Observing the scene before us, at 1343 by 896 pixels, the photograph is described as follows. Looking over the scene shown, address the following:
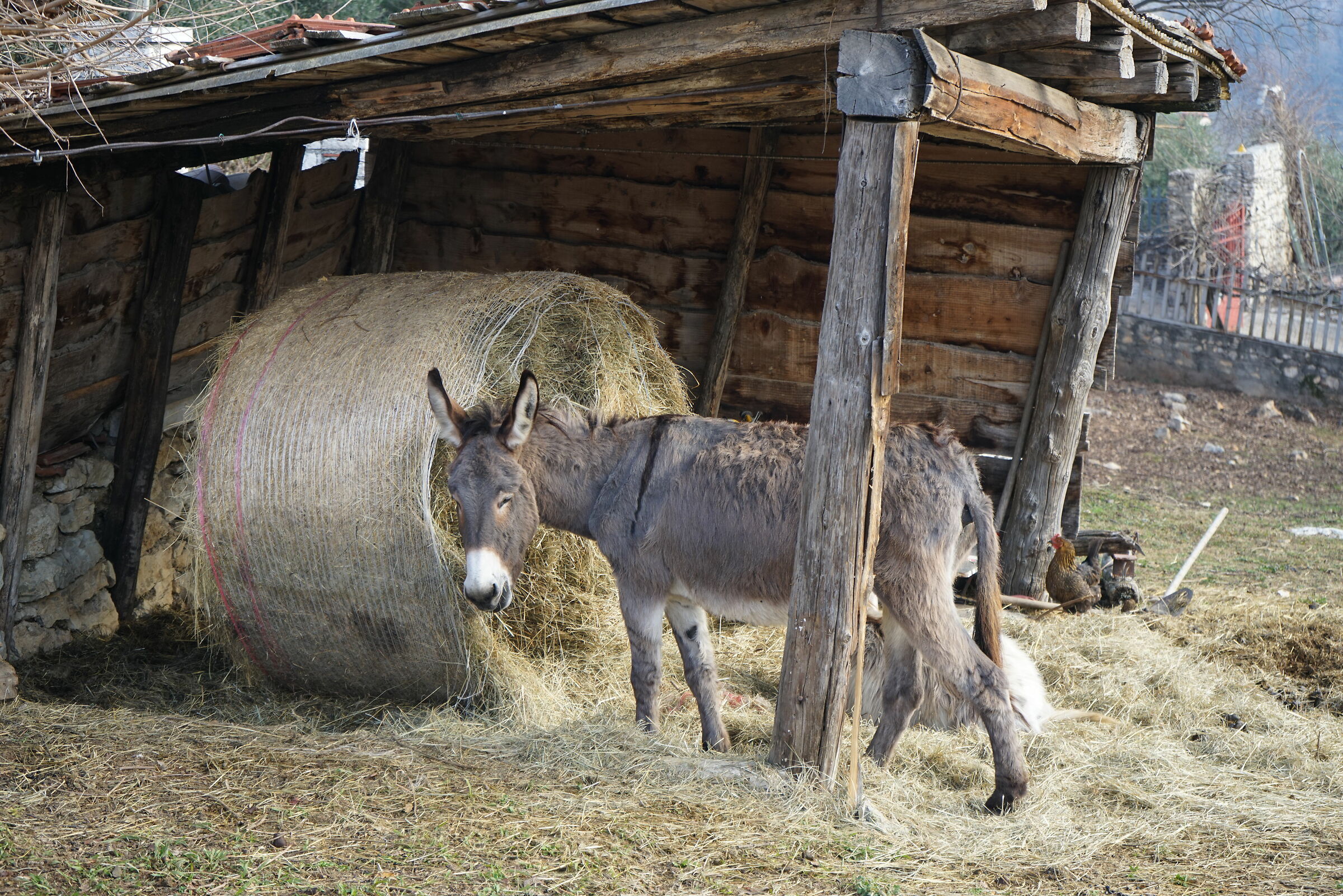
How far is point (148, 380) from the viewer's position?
6484 millimetres

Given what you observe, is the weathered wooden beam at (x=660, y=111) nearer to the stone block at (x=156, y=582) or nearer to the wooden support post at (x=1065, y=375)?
the wooden support post at (x=1065, y=375)

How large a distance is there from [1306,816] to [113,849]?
168 inches

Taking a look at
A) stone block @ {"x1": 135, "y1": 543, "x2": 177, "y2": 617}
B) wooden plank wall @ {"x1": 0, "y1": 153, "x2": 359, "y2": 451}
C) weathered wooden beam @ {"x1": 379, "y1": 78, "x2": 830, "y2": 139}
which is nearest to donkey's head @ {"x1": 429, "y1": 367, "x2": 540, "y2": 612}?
weathered wooden beam @ {"x1": 379, "y1": 78, "x2": 830, "y2": 139}

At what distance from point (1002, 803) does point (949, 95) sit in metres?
2.62

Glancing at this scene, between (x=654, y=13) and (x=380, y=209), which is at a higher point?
(x=654, y=13)

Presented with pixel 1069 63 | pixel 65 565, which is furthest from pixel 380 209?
pixel 1069 63

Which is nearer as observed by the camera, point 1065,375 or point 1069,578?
point 1065,375

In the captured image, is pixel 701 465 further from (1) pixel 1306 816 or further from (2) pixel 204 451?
(1) pixel 1306 816

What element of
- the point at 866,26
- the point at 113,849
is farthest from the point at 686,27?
the point at 113,849

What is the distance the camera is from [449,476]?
15.3 feet

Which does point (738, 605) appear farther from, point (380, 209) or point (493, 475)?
point (380, 209)

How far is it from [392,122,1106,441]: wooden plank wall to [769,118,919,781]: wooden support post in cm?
273

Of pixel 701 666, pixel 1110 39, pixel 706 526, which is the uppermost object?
pixel 1110 39

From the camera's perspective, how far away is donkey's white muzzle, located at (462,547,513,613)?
430 cm
